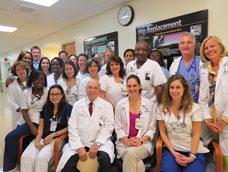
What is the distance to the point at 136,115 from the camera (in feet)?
7.27

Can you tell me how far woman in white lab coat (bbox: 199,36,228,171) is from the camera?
75.7 inches

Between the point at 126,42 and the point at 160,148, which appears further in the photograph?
the point at 126,42

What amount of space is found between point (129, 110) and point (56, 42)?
6199mm

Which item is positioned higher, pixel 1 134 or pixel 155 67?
pixel 155 67

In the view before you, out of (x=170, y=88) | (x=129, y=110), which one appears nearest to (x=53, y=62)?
(x=129, y=110)

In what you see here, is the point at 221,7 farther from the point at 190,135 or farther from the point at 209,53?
the point at 190,135

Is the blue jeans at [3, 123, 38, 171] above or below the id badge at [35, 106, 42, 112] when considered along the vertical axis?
below

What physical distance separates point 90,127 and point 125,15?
3296 mm

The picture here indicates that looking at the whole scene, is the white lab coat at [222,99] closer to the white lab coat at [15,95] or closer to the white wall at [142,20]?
the white wall at [142,20]

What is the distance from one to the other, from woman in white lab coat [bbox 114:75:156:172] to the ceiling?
3.12 m

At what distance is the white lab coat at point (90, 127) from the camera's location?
2.15 meters

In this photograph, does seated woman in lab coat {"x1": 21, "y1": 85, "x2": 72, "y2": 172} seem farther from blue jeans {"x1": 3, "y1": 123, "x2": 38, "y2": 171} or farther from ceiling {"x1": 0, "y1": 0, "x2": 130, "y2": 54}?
ceiling {"x1": 0, "y1": 0, "x2": 130, "y2": 54}

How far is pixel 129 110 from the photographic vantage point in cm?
224

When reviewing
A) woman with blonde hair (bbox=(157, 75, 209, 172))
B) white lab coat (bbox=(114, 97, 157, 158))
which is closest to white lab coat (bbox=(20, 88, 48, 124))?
white lab coat (bbox=(114, 97, 157, 158))
